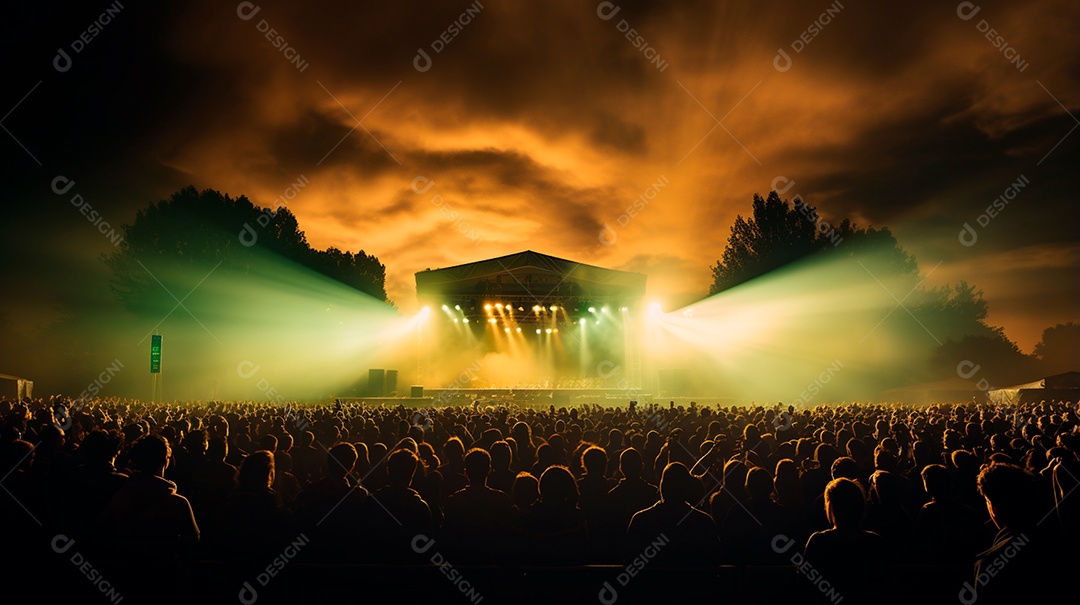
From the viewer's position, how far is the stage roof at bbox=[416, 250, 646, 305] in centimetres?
3294

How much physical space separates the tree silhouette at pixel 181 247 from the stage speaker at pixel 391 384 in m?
15.4

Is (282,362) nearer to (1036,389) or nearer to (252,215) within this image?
(252,215)

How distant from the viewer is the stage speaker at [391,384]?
31.8 metres

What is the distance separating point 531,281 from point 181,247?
23767mm

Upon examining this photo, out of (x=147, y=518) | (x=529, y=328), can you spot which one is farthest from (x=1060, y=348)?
(x=147, y=518)

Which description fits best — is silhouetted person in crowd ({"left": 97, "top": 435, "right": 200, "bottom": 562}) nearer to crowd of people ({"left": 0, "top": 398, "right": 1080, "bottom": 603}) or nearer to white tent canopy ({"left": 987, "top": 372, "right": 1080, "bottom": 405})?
crowd of people ({"left": 0, "top": 398, "right": 1080, "bottom": 603})

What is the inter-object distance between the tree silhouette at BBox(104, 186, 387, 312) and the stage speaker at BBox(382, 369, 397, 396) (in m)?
15.4

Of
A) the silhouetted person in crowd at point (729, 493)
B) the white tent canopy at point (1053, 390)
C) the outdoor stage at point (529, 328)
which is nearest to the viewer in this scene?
the silhouetted person in crowd at point (729, 493)

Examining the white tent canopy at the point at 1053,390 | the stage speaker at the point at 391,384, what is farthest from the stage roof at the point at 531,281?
the white tent canopy at the point at 1053,390

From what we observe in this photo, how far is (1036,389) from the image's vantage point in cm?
2380

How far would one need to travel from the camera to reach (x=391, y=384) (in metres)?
32.2

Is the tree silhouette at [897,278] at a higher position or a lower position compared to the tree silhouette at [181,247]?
higher

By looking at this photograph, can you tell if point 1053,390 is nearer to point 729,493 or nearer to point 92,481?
point 729,493

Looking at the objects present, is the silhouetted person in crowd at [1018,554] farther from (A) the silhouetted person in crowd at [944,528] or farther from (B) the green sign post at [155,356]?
(B) the green sign post at [155,356]
